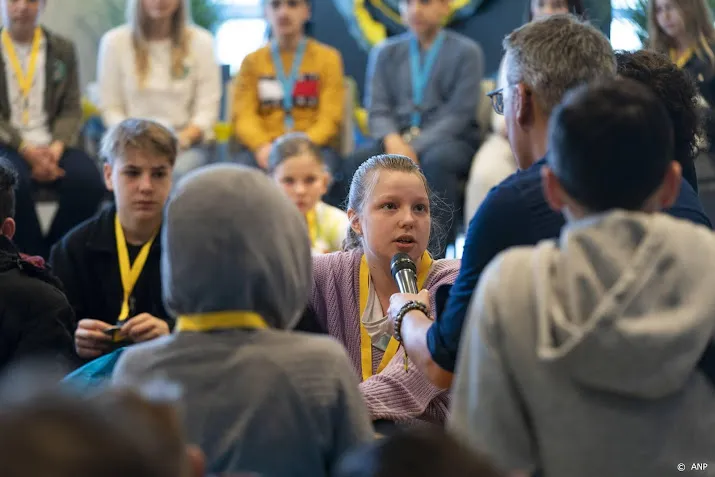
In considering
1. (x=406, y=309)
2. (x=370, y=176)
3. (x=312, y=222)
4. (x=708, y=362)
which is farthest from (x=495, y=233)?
(x=312, y=222)

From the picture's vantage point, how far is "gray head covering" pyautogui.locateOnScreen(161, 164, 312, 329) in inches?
67.0

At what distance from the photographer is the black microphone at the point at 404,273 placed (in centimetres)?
250

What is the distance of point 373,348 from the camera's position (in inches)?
112

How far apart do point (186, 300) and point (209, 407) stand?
0.18 metres

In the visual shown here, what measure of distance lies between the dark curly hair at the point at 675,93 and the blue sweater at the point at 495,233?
2.04 feet

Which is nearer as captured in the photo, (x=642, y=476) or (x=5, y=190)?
(x=642, y=476)

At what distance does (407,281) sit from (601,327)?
39.9 inches

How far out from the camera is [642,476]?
1603 millimetres

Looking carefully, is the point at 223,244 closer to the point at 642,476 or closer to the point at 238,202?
the point at 238,202

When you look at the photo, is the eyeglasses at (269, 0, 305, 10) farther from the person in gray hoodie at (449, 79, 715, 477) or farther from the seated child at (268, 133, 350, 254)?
the person in gray hoodie at (449, 79, 715, 477)

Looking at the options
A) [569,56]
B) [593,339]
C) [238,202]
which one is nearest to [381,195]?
Result: [569,56]

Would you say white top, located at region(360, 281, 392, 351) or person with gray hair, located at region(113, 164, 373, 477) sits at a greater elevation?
person with gray hair, located at region(113, 164, 373, 477)

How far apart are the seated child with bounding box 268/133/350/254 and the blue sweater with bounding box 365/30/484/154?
28.2 inches

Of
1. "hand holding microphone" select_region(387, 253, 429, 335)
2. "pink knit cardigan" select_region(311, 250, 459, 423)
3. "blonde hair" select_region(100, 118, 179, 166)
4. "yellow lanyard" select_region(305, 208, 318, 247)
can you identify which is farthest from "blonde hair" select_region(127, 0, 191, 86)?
"hand holding microphone" select_region(387, 253, 429, 335)
